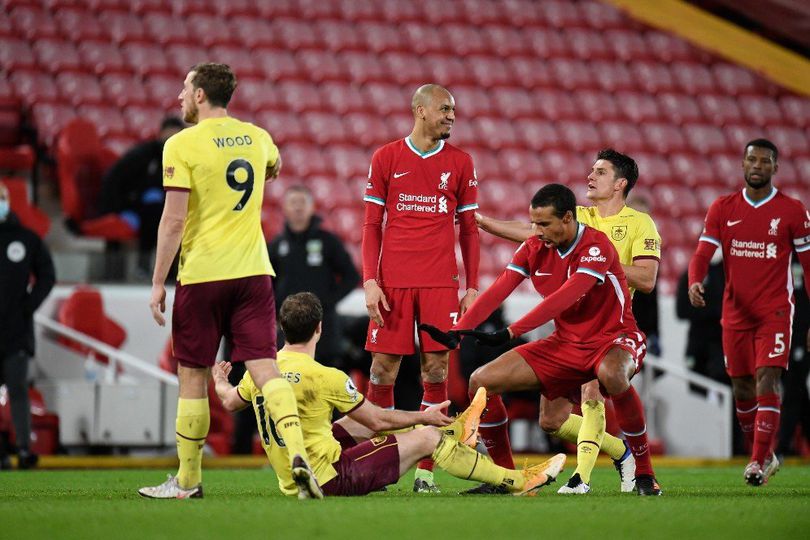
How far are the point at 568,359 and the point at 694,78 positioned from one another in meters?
11.0

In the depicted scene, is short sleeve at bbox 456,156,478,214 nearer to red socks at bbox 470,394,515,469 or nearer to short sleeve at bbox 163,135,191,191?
red socks at bbox 470,394,515,469

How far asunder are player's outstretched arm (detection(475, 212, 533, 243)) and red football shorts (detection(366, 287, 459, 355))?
1.27 feet

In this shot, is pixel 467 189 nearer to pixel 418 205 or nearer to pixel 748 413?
pixel 418 205

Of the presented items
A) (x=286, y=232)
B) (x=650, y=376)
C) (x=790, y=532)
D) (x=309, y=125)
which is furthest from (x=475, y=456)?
(x=309, y=125)

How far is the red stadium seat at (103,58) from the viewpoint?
540 inches

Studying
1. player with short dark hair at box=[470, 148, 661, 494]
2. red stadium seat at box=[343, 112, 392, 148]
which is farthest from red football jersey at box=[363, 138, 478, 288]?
red stadium seat at box=[343, 112, 392, 148]

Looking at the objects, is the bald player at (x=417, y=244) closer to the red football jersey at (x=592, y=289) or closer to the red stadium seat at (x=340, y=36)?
the red football jersey at (x=592, y=289)

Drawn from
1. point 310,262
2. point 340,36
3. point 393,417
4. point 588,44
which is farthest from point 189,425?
point 588,44

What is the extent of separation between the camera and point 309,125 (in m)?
14.2

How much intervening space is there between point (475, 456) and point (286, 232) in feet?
14.6

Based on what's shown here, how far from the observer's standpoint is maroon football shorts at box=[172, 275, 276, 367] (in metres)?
5.40

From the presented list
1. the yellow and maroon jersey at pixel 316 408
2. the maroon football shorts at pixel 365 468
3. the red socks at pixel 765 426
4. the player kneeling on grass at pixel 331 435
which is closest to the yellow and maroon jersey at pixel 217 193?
the player kneeling on grass at pixel 331 435

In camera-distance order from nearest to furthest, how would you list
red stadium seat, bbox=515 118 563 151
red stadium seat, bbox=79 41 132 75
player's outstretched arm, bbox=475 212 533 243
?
player's outstretched arm, bbox=475 212 533 243
red stadium seat, bbox=79 41 132 75
red stadium seat, bbox=515 118 563 151

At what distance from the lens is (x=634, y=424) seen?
6.09 metres
